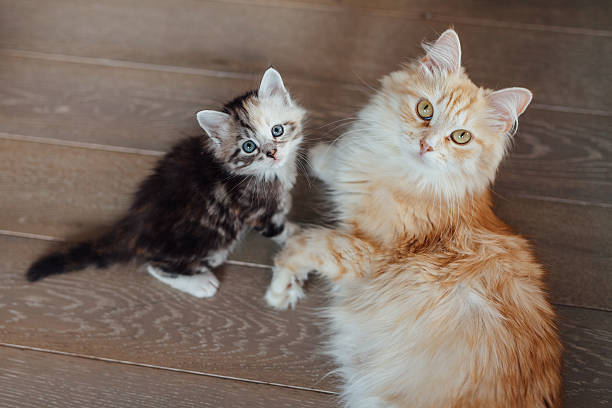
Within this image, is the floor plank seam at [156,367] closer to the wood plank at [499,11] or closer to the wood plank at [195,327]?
the wood plank at [195,327]

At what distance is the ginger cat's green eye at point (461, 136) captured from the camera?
3.75 ft

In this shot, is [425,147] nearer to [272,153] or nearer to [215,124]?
[272,153]

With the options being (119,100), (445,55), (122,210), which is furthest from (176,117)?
(445,55)

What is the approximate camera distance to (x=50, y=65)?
5.77 ft

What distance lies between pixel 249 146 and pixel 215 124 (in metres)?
0.11

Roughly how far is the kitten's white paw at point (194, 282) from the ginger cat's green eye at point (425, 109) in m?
0.84

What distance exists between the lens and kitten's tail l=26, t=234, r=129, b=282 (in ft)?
4.26

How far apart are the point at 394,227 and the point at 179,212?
0.63 metres

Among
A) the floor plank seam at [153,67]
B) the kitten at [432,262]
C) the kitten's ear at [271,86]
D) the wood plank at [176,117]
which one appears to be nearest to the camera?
the kitten at [432,262]

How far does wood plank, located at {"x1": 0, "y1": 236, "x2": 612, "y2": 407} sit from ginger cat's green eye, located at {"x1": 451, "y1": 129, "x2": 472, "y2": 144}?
66 cm

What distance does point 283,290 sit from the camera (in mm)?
1356

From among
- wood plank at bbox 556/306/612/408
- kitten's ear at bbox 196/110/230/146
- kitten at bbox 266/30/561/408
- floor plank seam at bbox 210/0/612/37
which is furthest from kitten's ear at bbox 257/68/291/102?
wood plank at bbox 556/306/612/408

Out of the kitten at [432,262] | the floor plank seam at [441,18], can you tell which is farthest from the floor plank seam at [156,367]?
the floor plank seam at [441,18]

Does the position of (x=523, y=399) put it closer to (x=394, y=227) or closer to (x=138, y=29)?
(x=394, y=227)
